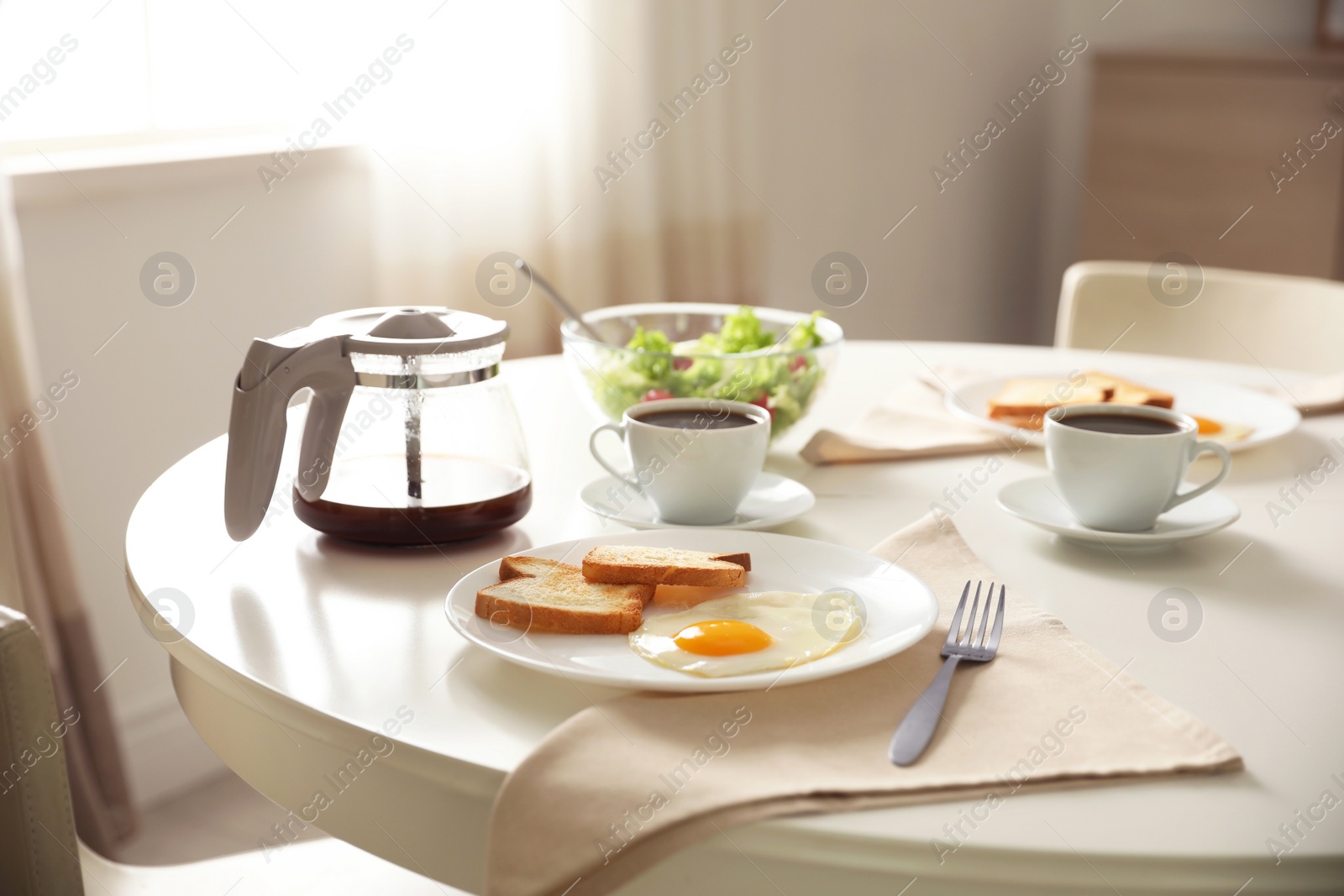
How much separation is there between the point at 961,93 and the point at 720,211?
4.02ft

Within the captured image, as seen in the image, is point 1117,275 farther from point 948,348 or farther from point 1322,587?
point 1322,587

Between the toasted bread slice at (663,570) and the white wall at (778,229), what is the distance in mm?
1405

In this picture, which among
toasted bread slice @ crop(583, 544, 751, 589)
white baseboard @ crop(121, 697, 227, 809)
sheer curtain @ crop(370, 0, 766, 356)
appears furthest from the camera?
sheer curtain @ crop(370, 0, 766, 356)

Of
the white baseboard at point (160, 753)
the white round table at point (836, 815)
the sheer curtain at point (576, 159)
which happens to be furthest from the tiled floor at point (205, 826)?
the white round table at point (836, 815)

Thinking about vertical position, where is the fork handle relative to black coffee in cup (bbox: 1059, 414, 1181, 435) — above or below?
below

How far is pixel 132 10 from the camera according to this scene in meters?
1.92

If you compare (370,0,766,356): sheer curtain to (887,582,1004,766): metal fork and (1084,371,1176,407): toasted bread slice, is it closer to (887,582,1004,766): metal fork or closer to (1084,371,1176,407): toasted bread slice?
(1084,371,1176,407): toasted bread slice

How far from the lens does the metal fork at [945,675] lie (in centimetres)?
60

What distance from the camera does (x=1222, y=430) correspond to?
1231 millimetres

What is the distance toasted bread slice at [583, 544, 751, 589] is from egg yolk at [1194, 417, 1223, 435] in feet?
2.18

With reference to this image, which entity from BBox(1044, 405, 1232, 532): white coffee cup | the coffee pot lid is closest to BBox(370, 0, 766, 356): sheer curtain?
the coffee pot lid

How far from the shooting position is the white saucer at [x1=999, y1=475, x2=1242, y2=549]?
0.91 meters

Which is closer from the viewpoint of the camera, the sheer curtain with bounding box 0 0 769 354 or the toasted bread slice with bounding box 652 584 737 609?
the toasted bread slice with bounding box 652 584 737 609

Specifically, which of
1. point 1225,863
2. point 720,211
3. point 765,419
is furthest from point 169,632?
point 720,211
